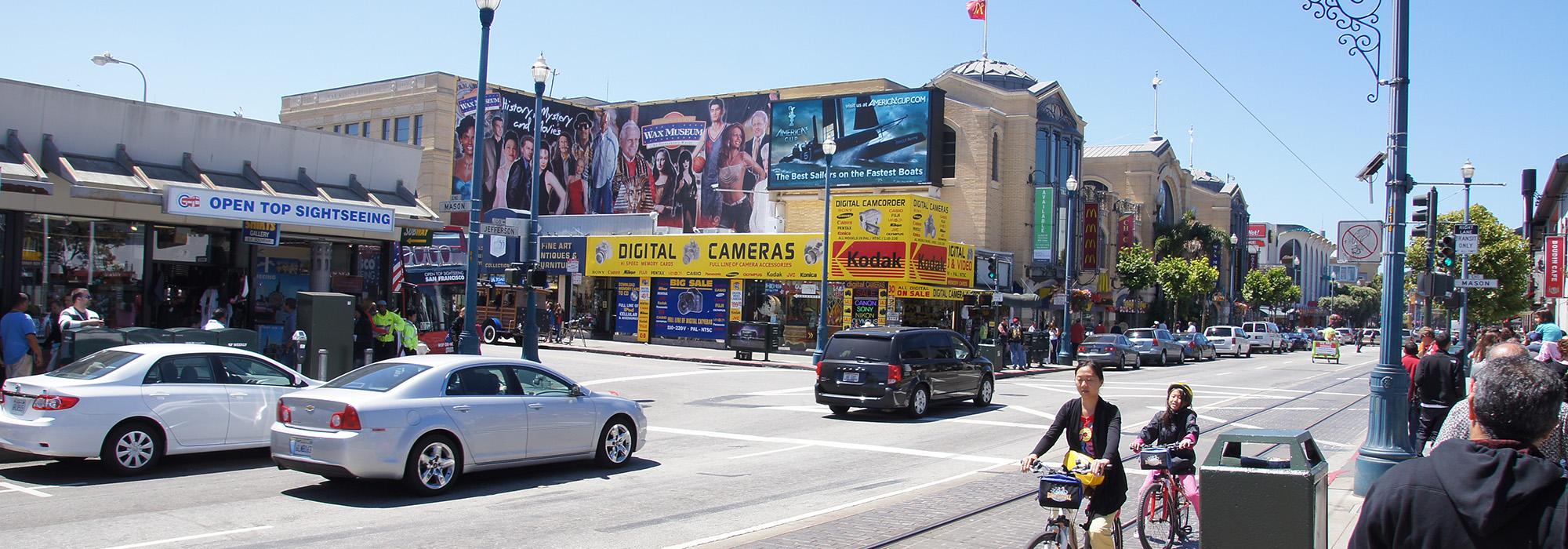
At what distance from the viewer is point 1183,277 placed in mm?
57250

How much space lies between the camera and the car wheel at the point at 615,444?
12.0m

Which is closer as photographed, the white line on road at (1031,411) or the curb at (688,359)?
the white line on road at (1031,411)

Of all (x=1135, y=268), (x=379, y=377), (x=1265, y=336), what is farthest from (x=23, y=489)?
(x=1265, y=336)

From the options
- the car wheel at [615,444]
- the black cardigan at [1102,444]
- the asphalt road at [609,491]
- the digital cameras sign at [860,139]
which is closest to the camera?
the black cardigan at [1102,444]

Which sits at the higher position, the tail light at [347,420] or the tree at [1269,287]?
the tree at [1269,287]

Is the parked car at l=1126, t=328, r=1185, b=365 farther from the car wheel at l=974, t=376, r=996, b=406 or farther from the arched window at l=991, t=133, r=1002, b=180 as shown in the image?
the car wheel at l=974, t=376, r=996, b=406

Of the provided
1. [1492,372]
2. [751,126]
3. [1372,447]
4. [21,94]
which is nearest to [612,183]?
[751,126]

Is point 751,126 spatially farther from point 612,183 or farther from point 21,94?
point 21,94

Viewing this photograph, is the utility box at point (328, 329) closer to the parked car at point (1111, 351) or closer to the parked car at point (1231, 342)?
the parked car at point (1111, 351)

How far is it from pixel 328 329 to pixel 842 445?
26.8ft

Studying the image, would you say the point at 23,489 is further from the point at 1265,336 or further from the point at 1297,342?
the point at 1297,342

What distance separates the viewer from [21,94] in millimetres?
15695

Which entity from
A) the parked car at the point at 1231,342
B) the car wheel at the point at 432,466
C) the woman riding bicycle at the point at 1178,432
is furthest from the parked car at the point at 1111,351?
the car wheel at the point at 432,466

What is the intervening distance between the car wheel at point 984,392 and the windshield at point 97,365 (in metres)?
13.6
